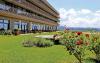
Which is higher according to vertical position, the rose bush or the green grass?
the rose bush

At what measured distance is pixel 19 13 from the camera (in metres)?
66.5

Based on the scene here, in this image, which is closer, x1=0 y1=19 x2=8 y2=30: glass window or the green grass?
the green grass

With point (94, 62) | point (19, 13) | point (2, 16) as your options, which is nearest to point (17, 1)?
point (19, 13)

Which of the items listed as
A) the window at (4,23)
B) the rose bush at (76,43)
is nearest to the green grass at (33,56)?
the rose bush at (76,43)

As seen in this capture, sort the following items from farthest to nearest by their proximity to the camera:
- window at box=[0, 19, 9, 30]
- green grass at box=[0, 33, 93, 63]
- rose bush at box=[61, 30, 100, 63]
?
window at box=[0, 19, 9, 30]
green grass at box=[0, 33, 93, 63]
rose bush at box=[61, 30, 100, 63]

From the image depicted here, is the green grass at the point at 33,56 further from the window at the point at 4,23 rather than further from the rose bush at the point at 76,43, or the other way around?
the window at the point at 4,23

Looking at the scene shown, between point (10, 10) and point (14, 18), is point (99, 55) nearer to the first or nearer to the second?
point (10, 10)

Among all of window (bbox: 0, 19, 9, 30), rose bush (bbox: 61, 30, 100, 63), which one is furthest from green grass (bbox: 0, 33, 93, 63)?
window (bbox: 0, 19, 9, 30)

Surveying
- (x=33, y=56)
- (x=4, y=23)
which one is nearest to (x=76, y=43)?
(x=33, y=56)

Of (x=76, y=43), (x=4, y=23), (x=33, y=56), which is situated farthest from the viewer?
(x=4, y=23)

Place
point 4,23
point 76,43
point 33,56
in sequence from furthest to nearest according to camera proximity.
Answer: point 4,23
point 33,56
point 76,43

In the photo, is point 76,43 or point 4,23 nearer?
point 76,43

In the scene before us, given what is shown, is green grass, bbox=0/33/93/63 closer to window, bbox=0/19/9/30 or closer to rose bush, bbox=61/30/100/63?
rose bush, bbox=61/30/100/63

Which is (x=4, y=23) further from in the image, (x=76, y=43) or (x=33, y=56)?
(x=76, y=43)
